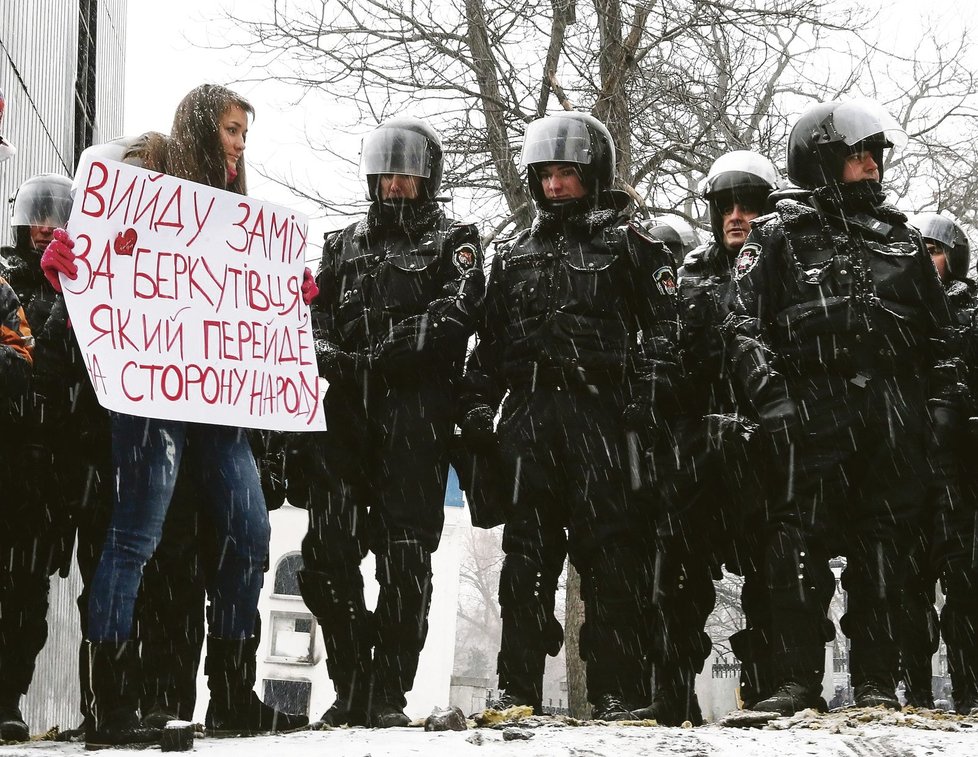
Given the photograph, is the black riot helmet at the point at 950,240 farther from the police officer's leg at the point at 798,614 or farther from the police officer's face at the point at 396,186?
the police officer's face at the point at 396,186

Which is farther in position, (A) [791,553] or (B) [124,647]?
(A) [791,553]

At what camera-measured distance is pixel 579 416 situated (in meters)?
4.90

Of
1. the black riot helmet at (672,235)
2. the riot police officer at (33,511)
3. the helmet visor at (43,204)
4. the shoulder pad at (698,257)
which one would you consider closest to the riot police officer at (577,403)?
the shoulder pad at (698,257)

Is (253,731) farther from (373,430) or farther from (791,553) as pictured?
(791,553)

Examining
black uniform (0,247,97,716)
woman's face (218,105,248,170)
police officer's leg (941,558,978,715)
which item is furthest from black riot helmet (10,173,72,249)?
police officer's leg (941,558,978,715)

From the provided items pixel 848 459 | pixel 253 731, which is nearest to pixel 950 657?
pixel 848 459

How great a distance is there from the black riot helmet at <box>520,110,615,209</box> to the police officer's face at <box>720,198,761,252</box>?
0.70m

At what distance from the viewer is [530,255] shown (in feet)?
17.0

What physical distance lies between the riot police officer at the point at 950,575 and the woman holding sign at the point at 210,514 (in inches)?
92.1

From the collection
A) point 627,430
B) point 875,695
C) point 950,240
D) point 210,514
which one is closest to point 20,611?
point 210,514

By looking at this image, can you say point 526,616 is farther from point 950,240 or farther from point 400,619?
point 950,240

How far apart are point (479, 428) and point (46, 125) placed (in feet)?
25.4

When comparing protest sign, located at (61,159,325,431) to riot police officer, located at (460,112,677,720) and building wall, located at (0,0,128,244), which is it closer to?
riot police officer, located at (460,112,677,720)

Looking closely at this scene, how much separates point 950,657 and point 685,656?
3.56ft
